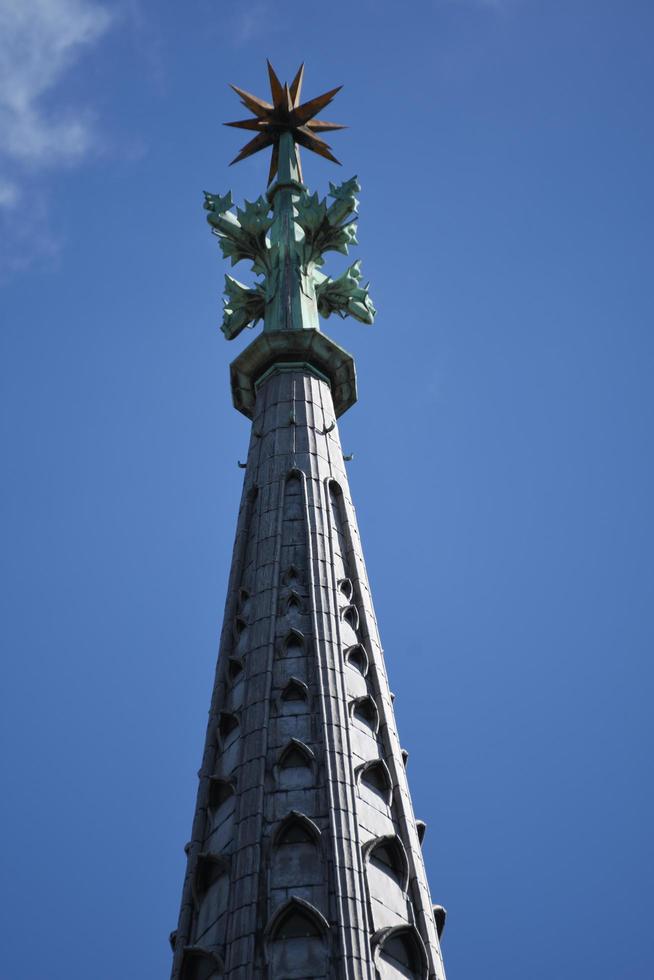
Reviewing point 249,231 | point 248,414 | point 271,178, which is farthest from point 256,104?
point 248,414

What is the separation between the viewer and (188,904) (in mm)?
17859

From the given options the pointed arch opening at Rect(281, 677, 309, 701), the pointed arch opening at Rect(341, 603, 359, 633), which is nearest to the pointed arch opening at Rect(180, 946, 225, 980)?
the pointed arch opening at Rect(281, 677, 309, 701)

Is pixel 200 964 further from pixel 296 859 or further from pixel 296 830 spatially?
pixel 296 830

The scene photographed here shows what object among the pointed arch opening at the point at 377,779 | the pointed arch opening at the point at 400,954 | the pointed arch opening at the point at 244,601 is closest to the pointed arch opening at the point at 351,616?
the pointed arch opening at the point at 244,601

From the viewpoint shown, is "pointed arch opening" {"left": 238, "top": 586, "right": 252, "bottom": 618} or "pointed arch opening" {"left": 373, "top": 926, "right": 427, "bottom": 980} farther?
"pointed arch opening" {"left": 238, "top": 586, "right": 252, "bottom": 618}

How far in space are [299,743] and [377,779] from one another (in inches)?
57.4

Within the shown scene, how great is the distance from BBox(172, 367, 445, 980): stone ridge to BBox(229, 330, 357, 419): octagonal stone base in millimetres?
2904

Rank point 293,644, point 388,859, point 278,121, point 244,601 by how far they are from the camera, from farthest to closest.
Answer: point 278,121 → point 244,601 → point 293,644 → point 388,859

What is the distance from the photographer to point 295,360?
2695 centimetres

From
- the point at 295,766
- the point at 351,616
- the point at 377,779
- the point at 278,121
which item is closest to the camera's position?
the point at 295,766

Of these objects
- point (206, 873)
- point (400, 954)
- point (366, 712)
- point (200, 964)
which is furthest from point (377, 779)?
point (200, 964)

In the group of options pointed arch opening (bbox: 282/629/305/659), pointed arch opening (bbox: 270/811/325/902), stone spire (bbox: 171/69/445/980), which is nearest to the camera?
stone spire (bbox: 171/69/445/980)

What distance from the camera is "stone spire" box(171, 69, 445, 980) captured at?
53.8 feet

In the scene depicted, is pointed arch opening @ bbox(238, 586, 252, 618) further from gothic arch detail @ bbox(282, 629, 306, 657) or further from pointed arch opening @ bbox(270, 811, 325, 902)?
pointed arch opening @ bbox(270, 811, 325, 902)
